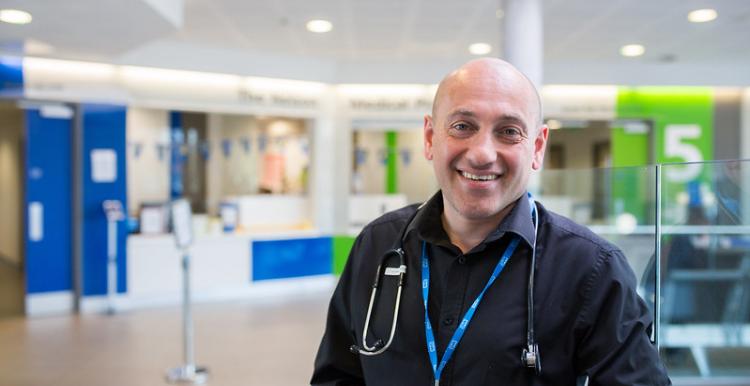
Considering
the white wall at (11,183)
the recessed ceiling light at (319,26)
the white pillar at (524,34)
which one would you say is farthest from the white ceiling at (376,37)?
the white wall at (11,183)

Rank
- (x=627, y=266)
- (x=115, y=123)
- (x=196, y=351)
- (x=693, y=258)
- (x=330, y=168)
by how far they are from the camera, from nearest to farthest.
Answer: (x=627, y=266), (x=693, y=258), (x=196, y=351), (x=115, y=123), (x=330, y=168)

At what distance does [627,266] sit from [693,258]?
2.71 meters

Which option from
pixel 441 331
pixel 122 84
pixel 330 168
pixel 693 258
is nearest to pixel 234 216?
pixel 330 168

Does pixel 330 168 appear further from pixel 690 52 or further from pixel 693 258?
pixel 693 258

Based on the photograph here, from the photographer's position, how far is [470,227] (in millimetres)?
1319

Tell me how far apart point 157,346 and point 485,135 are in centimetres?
543

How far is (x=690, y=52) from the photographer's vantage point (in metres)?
8.04

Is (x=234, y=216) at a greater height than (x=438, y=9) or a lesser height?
lesser

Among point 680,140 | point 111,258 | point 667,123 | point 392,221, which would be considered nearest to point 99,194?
point 111,258

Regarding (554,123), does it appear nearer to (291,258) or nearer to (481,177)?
(291,258)

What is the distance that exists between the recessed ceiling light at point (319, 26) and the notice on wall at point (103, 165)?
2.85m

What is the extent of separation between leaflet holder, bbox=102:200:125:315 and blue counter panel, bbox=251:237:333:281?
1763 mm

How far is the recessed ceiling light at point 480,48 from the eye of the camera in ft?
25.1

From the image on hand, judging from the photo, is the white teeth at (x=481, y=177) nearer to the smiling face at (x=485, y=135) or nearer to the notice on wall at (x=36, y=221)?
the smiling face at (x=485, y=135)
